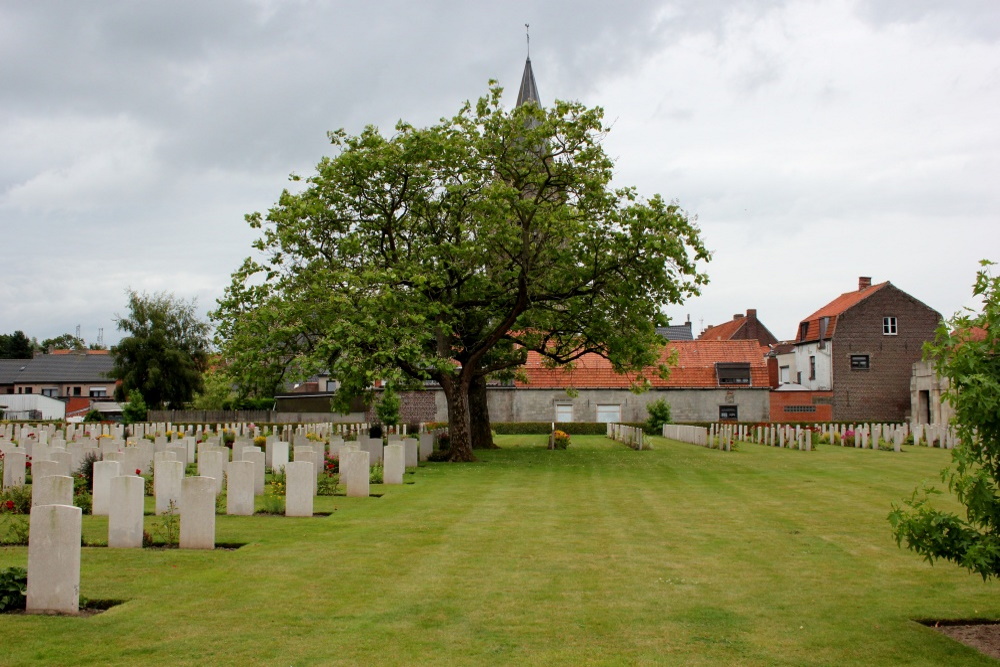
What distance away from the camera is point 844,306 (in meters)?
59.2

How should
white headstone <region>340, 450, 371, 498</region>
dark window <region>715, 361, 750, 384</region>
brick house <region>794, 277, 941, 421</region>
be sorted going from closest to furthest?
white headstone <region>340, 450, 371, 498</region> < dark window <region>715, 361, 750, 384</region> < brick house <region>794, 277, 941, 421</region>

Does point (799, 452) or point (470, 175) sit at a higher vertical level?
point (470, 175)

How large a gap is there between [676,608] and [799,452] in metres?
25.1

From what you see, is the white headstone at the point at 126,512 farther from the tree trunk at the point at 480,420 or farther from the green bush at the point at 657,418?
the green bush at the point at 657,418

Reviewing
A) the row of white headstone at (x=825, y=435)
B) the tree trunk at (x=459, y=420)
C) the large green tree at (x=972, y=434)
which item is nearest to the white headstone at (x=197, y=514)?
the large green tree at (x=972, y=434)

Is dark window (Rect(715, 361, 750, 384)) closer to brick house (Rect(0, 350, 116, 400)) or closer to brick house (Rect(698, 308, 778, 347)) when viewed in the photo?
brick house (Rect(698, 308, 778, 347))

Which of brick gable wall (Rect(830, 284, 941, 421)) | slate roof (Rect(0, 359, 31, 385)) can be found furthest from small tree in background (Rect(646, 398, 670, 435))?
slate roof (Rect(0, 359, 31, 385))

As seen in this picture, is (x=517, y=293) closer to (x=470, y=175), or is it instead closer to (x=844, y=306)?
(x=470, y=175)

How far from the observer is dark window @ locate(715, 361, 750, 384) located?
54.8 metres

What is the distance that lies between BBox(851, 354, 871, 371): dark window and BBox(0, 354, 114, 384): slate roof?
6325cm

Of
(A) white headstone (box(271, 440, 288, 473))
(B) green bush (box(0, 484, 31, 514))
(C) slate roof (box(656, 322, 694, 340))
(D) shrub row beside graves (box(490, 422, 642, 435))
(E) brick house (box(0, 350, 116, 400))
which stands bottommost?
(D) shrub row beside graves (box(490, 422, 642, 435))

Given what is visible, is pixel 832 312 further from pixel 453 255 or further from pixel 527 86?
pixel 453 255

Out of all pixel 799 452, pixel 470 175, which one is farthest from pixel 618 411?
pixel 470 175

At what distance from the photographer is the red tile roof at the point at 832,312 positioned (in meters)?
58.0
